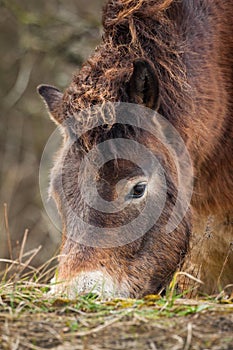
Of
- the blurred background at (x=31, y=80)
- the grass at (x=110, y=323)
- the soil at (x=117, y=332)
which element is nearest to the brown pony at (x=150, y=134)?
the grass at (x=110, y=323)

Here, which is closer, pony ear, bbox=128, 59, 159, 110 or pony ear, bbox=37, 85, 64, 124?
pony ear, bbox=128, 59, 159, 110

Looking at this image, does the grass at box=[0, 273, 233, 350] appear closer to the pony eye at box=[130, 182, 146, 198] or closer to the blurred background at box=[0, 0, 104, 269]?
the pony eye at box=[130, 182, 146, 198]

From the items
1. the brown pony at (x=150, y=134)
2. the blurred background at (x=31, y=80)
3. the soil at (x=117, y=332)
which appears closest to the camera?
the soil at (x=117, y=332)

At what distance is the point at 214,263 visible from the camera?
18.5 ft

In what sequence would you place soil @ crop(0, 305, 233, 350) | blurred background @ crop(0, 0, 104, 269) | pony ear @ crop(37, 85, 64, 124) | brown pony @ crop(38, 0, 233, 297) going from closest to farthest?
soil @ crop(0, 305, 233, 350) < brown pony @ crop(38, 0, 233, 297) < pony ear @ crop(37, 85, 64, 124) < blurred background @ crop(0, 0, 104, 269)

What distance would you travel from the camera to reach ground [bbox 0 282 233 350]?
305 cm

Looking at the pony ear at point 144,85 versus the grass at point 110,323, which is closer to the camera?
the grass at point 110,323

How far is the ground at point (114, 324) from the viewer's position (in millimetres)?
3049

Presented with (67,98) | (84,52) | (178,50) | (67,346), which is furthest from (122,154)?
(84,52)

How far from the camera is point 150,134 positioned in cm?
458

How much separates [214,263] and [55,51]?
4.38 metres

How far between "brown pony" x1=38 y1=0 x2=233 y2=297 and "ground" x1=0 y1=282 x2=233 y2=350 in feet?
1.67

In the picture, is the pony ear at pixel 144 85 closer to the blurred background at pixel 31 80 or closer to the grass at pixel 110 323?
the grass at pixel 110 323

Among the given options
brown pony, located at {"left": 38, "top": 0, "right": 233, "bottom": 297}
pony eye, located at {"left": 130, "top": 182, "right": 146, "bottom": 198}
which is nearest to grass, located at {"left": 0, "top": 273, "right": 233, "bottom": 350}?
brown pony, located at {"left": 38, "top": 0, "right": 233, "bottom": 297}
